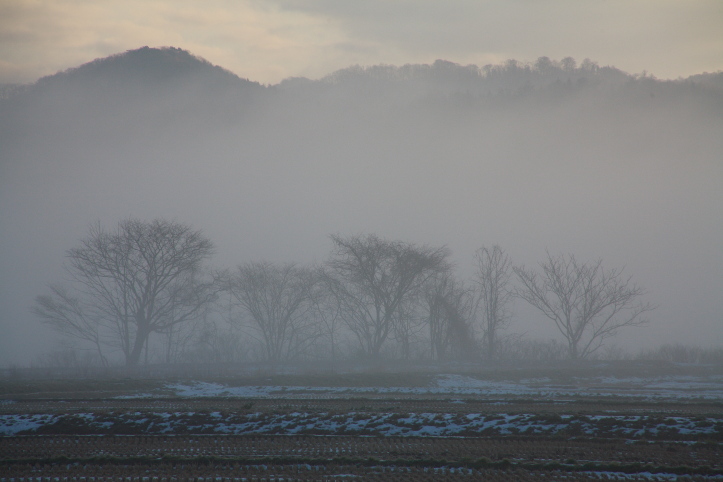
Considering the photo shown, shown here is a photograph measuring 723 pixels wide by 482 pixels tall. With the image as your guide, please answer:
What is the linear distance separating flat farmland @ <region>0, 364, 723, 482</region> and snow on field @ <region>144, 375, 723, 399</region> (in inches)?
36.9

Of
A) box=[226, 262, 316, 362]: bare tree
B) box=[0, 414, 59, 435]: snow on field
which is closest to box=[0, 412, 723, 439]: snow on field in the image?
box=[0, 414, 59, 435]: snow on field

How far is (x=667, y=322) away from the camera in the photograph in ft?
318

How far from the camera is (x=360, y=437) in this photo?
1659 centimetres

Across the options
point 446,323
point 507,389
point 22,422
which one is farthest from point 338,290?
point 22,422

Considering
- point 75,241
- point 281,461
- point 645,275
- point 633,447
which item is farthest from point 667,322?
point 75,241

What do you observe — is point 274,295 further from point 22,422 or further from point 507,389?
point 22,422

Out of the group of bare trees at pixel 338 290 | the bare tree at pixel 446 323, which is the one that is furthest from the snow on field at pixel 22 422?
the bare tree at pixel 446 323

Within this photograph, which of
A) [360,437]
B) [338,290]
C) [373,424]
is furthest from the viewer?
[338,290]

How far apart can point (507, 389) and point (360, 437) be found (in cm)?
1641

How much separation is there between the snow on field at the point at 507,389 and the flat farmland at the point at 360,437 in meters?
0.94

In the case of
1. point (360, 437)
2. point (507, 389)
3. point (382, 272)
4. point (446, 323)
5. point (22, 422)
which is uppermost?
point (382, 272)

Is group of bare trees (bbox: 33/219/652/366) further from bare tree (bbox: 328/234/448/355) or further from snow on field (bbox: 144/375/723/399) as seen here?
snow on field (bbox: 144/375/723/399)

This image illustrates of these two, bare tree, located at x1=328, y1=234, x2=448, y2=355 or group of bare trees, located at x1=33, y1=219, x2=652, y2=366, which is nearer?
group of bare trees, located at x1=33, y1=219, x2=652, y2=366

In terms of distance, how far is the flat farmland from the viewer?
13195 mm
